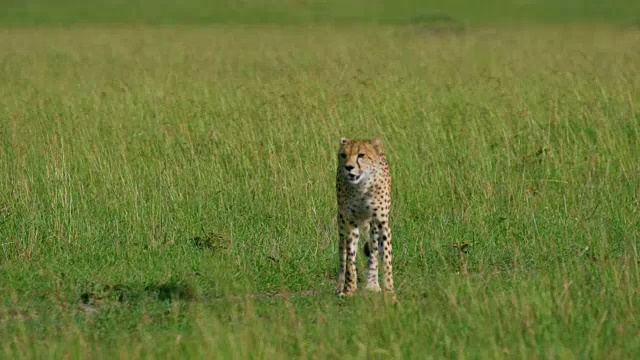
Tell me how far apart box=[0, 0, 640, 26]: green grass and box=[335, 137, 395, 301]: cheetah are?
24573mm

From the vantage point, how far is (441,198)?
8672mm

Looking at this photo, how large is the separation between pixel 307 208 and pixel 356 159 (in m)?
1.90

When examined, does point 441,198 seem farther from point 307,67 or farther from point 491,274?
point 307,67

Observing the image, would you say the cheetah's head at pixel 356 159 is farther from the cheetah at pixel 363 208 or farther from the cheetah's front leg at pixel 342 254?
the cheetah's front leg at pixel 342 254

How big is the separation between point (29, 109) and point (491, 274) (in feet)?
21.1

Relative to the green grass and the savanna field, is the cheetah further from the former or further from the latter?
the green grass

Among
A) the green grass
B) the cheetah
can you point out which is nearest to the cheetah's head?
the cheetah

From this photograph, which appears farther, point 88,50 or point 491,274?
point 88,50

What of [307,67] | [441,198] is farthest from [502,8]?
[441,198]

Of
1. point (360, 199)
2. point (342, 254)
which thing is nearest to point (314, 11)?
point (342, 254)

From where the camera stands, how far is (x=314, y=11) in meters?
36.2

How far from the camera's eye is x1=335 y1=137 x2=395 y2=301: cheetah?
21.2 ft

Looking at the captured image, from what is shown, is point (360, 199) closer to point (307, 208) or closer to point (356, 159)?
point (356, 159)

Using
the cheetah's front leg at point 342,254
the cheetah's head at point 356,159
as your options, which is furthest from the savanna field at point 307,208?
the cheetah's head at point 356,159
